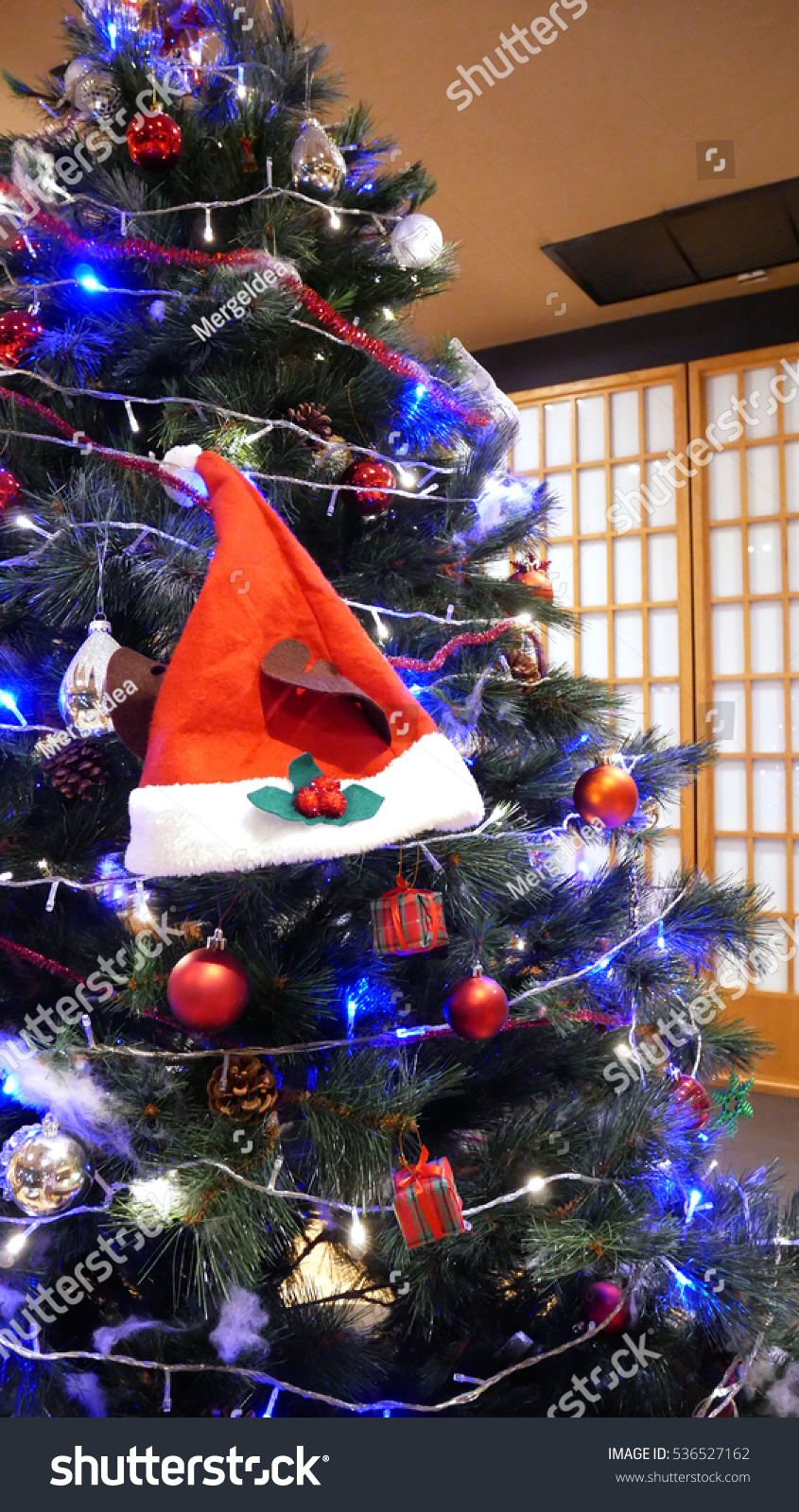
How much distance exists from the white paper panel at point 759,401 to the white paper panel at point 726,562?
0.31m

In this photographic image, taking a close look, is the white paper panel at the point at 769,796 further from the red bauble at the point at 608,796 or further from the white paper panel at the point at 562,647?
the red bauble at the point at 608,796

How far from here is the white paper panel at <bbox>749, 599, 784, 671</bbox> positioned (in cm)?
302

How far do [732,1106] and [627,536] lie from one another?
2328 mm

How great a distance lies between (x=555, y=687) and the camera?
1129mm

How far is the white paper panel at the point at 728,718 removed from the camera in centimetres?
306

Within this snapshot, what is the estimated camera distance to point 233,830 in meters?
0.66

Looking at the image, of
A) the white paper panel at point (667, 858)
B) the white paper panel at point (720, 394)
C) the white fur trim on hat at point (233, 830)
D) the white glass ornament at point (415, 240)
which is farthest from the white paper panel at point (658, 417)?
the white fur trim on hat at point (233, 830)

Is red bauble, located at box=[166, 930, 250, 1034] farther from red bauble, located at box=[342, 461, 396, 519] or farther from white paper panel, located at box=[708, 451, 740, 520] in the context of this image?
white paper panel, located at box=[708, 451, 740, 520]

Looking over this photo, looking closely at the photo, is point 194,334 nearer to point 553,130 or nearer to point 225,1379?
point 225,1379

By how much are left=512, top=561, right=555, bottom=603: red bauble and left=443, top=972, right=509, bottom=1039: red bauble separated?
529mm

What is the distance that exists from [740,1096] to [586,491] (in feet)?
8.14

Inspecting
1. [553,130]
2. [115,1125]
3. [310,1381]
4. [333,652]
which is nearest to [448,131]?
[553,130]

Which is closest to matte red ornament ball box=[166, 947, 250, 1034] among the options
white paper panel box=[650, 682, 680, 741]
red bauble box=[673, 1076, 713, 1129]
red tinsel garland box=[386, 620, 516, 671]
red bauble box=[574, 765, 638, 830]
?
red tinsel garland box=[386, 620, 516, 671]

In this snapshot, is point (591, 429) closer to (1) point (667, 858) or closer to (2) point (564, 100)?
(2) point (564, 100)
